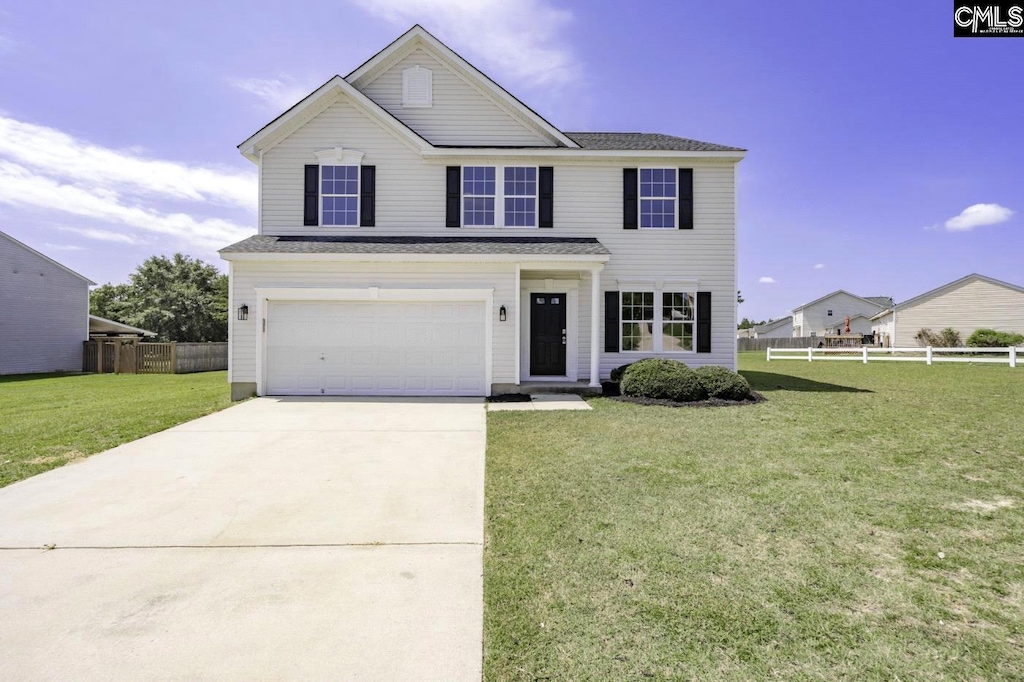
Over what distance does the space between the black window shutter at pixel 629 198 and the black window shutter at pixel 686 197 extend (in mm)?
1239

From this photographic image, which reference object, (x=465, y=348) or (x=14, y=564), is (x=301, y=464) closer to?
(x=14, y=564)

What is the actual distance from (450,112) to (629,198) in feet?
18.2

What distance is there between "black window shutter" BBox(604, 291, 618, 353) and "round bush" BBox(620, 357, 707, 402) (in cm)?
178

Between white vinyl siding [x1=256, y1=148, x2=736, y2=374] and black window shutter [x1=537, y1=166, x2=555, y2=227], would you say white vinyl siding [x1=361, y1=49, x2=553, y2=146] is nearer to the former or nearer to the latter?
white vinyl siding [x1=256, y1=148, x2=736, y2=374]

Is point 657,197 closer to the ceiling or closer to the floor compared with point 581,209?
closer to the ceiling

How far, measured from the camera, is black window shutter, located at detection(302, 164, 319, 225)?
41.0 ft

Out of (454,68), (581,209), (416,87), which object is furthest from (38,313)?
(581,209)

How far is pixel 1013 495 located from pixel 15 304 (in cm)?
3116

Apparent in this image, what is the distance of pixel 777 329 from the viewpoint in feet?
209

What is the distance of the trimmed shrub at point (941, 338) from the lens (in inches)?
1264

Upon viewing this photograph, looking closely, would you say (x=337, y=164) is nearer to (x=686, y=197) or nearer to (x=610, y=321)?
(x=610, y=321)


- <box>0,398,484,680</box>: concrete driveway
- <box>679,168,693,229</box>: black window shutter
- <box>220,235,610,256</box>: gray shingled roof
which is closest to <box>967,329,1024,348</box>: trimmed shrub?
<box>679,168,693,229</box>: black window shutter

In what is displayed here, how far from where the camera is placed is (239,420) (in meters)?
8.55

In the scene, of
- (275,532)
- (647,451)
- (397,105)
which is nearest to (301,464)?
(275,532)
